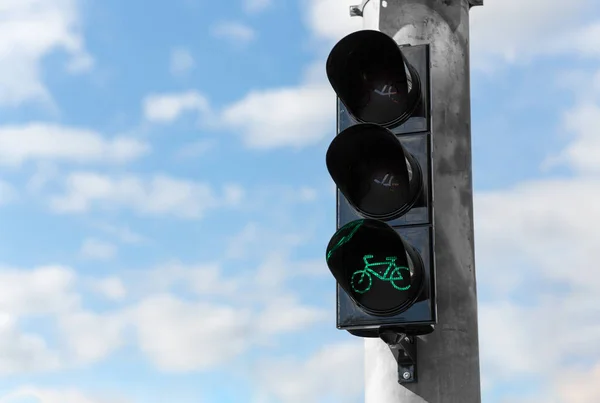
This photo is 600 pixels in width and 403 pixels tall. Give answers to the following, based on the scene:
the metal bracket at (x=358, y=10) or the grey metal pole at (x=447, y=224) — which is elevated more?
the metal bracket at (x=358, y=10)

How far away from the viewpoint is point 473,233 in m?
4.62

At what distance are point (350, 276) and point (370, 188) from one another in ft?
1.53

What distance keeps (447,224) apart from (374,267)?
56 cm

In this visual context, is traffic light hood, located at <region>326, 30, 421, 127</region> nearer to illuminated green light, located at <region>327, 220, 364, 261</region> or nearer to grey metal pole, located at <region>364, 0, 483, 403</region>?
grey metal pole, located at <region>364, 0, 483, 403</region>

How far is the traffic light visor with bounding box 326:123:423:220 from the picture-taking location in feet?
13.9

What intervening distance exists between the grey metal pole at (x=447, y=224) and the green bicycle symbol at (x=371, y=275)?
16.3 inches

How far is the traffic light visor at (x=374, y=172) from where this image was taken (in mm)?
4246

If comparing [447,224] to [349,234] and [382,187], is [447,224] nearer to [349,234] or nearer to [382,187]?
[382,187]

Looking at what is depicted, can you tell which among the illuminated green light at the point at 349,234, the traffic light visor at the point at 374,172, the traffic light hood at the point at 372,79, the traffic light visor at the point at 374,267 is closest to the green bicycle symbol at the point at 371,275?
the traffic light visor at the point at 374,267

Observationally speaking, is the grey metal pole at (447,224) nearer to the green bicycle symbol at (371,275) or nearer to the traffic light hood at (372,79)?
the traffic light hood at (372,79)

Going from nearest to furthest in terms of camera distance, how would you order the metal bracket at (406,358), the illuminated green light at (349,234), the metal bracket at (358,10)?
the illuminated green light at (349,234), the metal bracket at (406,358), the metal bracket at (358,10)

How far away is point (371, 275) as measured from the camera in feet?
13.6

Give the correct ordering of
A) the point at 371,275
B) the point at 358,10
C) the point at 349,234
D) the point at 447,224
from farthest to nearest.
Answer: the point at 358,10
the point at 447,224
the point at 371,275
the point at 349,234

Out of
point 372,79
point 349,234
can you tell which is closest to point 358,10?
point 372,79
